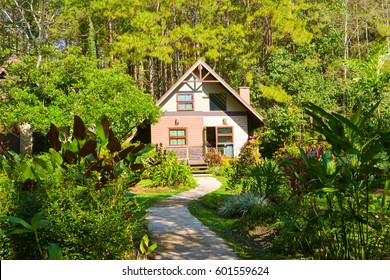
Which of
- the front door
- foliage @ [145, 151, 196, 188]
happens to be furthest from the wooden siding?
foliage @ [145, 151, 196, 188]

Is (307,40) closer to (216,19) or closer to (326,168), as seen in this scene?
(216,19)

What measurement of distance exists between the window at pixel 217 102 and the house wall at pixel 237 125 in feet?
1.75

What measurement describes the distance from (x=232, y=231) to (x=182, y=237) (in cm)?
113

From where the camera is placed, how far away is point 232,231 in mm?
7289

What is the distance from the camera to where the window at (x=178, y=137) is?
81.9ft

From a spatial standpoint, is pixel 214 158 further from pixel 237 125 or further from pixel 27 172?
pixel 27 172

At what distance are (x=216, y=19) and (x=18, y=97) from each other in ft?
71.1

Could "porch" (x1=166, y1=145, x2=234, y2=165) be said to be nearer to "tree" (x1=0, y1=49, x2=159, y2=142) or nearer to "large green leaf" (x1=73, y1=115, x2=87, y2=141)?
"tree" (x1=0, y1=49, x2=159, y2=142)

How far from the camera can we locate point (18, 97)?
60.7ft

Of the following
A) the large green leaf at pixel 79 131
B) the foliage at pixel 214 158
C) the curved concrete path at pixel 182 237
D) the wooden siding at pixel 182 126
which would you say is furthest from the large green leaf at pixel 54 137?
the wooden siding at pixel 182 126

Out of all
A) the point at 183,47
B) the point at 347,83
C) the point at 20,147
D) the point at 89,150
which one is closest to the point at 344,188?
the point at 89,150

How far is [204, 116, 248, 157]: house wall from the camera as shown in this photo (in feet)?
82.5

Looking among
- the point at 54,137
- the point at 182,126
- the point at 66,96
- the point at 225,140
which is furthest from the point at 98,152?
the point at 225,140

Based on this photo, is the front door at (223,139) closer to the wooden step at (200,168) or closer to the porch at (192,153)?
the porch at (192,153)
